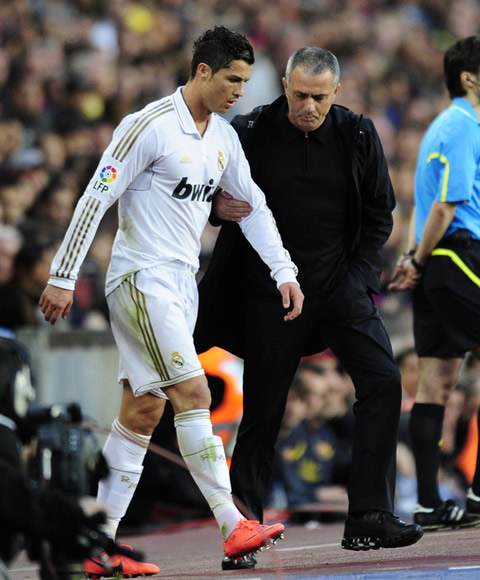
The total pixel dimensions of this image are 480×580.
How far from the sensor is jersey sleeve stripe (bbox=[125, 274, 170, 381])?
19.2ft

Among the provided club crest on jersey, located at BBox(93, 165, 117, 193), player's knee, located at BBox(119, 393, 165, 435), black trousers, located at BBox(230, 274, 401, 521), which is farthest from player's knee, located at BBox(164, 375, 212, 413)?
club crest on jersey, located at BBox(93, 165, 117, 193)

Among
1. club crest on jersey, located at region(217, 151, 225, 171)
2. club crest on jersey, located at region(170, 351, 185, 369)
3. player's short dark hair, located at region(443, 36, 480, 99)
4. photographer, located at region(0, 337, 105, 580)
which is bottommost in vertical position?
photographer, located at region(0, 337, 105, 580)

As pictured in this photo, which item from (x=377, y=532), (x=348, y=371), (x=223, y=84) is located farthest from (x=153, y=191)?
(x=377, y=532)

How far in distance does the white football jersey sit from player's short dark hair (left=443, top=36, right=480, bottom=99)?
189 cm

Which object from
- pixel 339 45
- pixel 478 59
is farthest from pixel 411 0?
pixel 478 59

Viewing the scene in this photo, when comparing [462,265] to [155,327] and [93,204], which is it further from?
[93,204]

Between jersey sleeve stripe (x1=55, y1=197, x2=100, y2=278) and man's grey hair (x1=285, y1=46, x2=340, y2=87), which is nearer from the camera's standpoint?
jersey sleeve stripe (x1=55, y1=197, x2=100, y2=278)

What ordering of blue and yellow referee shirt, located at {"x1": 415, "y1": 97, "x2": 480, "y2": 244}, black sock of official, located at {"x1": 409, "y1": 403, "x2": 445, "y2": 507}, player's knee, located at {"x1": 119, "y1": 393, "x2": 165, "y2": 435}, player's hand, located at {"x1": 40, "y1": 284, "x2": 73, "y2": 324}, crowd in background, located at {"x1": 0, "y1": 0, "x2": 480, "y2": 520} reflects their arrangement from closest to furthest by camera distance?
player's hand, located at {"x1": 40, "y1": 284, "x2": 73, "y2": 324} < player's knee, located at {"x1": 119, "y1": 393, "x2": 165, "y2": 435} < blue and yellow referee shirt, located at {"x1": 415, "y1": 97, "x2": 480, "y2": 244} < black sock of official, located at {"x1": 409, "y1": 403, "x2": 445, "y2": 507} < crowd in background, located at {"x1": 0, "y1": 0, "x2": 480, "y2": 520}

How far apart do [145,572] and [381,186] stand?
2.06 metres

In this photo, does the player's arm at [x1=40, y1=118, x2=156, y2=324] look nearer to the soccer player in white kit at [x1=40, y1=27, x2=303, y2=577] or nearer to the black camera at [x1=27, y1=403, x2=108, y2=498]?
the soccer player in white kit at [x1=40, y1=27, x2=303, y2=577]

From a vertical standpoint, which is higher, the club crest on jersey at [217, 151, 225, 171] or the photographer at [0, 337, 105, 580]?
the club crest on jersey at [217, 151, 225, 171]

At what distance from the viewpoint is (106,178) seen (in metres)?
5.82

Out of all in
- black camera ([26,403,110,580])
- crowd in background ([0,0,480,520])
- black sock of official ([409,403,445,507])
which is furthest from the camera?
crowd in background ([0,0,480,520])

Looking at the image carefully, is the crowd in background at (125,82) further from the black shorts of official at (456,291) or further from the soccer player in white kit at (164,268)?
the soccer player in white kit at (164,268)
